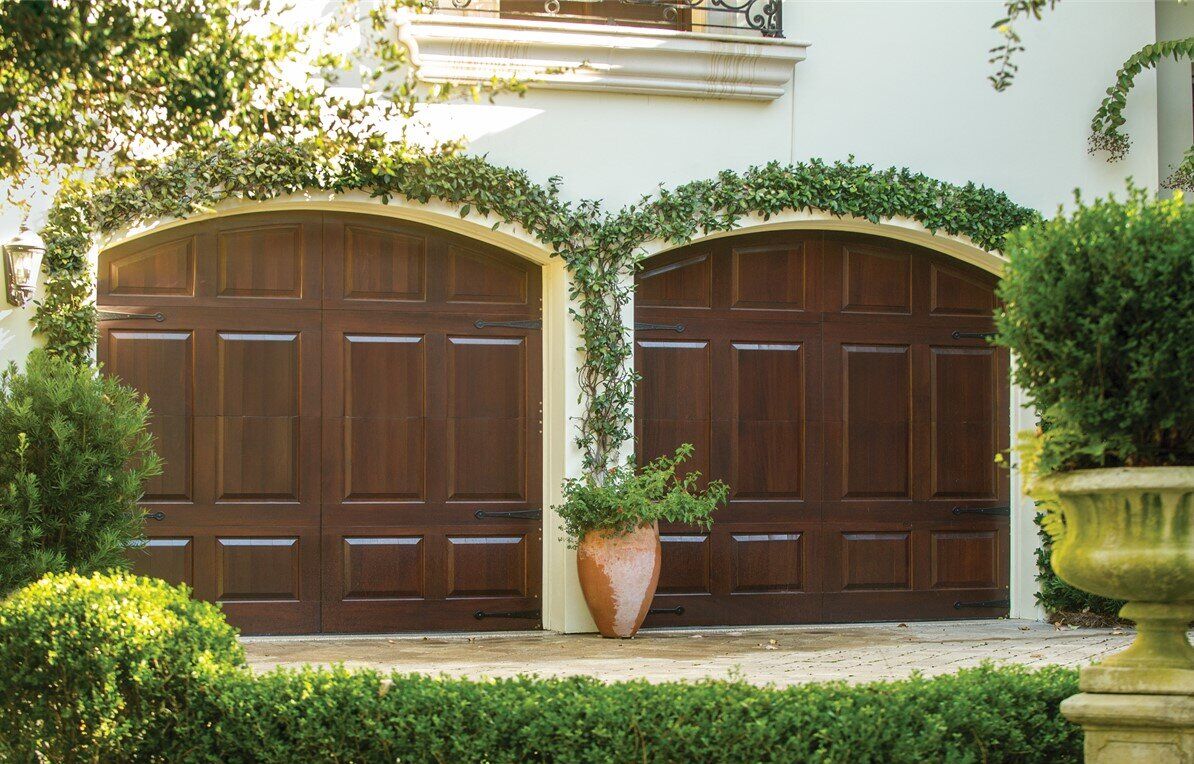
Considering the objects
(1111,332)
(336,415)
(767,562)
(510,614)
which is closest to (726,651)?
(767,562)

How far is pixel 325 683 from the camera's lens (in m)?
4.55

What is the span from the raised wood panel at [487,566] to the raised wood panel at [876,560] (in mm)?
2187

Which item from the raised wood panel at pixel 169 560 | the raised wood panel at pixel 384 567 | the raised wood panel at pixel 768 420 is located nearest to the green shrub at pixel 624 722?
the raised wood panel at pixel 169 560

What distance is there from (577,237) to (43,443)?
3.41 m

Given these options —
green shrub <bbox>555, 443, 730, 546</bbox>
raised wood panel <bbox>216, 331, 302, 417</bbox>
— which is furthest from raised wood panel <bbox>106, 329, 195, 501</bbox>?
green shrub <bbox>555, 443, 730, 546</bbox>

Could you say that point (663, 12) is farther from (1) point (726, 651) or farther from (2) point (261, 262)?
(1) point (726, 651)

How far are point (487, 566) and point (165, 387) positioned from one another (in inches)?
88.2

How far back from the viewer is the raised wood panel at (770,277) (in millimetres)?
9547

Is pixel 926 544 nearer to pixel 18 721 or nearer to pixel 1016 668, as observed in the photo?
pixel 1016 668

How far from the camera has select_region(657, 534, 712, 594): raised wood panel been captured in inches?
367

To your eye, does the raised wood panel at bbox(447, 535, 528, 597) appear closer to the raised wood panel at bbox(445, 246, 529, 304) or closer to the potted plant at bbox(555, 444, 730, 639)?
the potted plant at bbox(555, 444, 730, 639)

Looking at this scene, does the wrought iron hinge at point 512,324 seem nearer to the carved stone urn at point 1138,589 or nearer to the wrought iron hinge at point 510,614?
the wrought iron hinge at point 510,614

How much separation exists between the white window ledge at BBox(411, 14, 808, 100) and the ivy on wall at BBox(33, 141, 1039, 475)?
0.56 metres

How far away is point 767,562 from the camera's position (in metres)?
9.52
